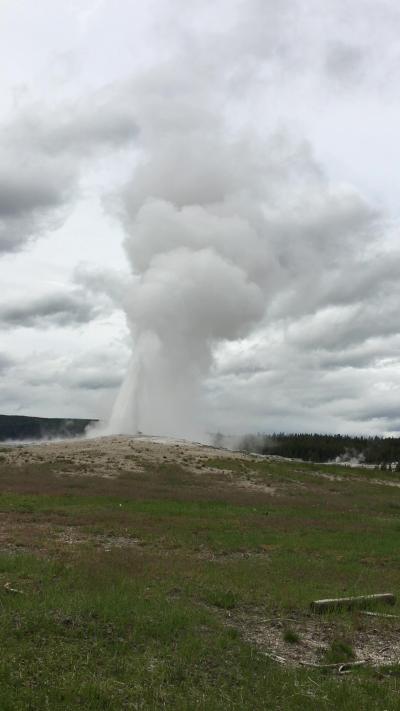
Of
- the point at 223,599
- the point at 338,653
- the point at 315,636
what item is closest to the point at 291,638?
the point at 315,636

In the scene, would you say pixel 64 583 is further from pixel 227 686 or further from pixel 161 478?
pixel 161 478

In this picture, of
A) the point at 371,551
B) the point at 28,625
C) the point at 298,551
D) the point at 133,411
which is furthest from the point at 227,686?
the point at 133,411

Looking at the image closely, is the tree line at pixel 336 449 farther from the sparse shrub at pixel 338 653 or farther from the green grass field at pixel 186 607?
the sparse shrub at pixel 338 653

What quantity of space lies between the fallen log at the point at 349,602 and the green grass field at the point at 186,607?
353 mm

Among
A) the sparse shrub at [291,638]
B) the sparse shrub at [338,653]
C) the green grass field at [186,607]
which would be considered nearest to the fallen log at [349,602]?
the green grass field at [186,607]

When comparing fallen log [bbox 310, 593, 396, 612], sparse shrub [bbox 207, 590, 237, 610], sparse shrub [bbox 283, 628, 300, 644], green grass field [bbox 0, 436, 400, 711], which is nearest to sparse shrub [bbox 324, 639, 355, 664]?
Result: green grass field [bbox 0, 436, 400, 711]

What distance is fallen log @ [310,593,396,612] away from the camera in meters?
14.5

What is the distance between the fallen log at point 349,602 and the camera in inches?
572

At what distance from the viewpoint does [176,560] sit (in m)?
19.0

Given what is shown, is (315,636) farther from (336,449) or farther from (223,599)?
(336,449)

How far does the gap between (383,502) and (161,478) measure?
1778cm

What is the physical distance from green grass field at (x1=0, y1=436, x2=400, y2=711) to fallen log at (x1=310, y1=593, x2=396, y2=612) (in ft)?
1.16

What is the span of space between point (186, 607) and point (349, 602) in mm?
4570

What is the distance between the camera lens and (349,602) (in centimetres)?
1498
